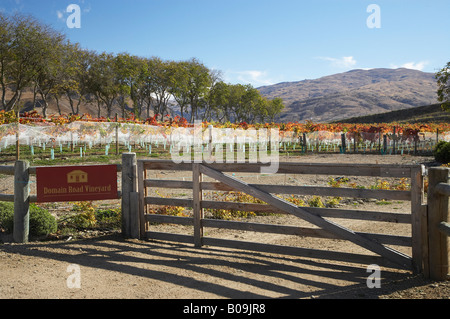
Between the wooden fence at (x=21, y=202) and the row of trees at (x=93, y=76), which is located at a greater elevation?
the row of trees at (x=93, y=76)

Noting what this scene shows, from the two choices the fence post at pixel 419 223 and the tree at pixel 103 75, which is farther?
the tree at pixel 103 75

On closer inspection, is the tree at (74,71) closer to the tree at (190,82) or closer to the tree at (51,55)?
the tree at (51,55)

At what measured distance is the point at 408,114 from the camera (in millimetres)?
88562

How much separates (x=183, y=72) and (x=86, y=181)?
5865cm

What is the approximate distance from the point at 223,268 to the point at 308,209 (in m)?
1.32

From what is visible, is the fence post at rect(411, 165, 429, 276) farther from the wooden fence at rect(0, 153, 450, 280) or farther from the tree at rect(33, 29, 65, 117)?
the tree at rect(33, 29, 65, 117)

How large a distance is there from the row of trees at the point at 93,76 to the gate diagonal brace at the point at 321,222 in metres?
30.9

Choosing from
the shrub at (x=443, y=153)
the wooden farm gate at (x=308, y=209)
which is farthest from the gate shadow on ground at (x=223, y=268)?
the shrub at (x=443, y=153)

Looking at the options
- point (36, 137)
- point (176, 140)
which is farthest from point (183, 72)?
point (36, 137)

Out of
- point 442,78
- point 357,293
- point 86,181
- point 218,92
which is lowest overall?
point 357,293

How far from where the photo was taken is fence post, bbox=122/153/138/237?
6590 millimetres

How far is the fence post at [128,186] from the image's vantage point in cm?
659

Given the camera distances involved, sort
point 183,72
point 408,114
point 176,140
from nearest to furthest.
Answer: point 176,140
point 183,72
point 408,114
